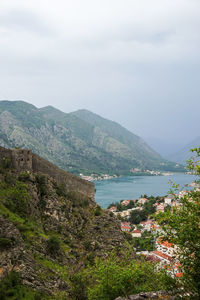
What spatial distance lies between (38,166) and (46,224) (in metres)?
5.75

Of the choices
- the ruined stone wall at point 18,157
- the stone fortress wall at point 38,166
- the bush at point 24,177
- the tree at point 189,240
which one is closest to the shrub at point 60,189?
the stone fortress wall at point 38,166

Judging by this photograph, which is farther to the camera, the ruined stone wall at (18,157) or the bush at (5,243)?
the ruined stone wall at (18,157)

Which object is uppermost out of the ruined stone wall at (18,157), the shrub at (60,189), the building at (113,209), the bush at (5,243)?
the ruined stone wall at (18,157)

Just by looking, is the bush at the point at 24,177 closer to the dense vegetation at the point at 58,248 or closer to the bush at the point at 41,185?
the dense vegetation at the point at 58,248

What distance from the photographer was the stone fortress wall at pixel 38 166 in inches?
858

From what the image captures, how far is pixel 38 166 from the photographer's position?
2389 centimetres

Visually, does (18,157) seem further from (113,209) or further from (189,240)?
(113,209)

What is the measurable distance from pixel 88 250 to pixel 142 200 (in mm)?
66240

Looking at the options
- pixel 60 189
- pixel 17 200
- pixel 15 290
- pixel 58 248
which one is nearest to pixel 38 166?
pixel 60 189

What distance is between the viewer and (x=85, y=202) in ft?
86.9

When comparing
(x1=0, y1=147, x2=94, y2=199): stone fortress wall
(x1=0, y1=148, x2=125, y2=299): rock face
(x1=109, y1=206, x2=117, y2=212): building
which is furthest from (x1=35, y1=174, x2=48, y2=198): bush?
(x1=109, y1=206, x2=117, y2=212): building

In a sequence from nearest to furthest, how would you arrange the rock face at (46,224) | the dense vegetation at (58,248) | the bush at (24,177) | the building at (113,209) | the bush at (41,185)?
1. the dense vegetation at (58,248)
2. the rock face at (46,224)
3. the bush at (24,177)
4. the bush at (41,185)
5. the building at (113,209)

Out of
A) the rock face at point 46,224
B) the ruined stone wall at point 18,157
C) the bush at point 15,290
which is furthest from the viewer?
the ruined stone wall at point 18,157

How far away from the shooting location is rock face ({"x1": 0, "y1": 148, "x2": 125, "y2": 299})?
43.7ft
